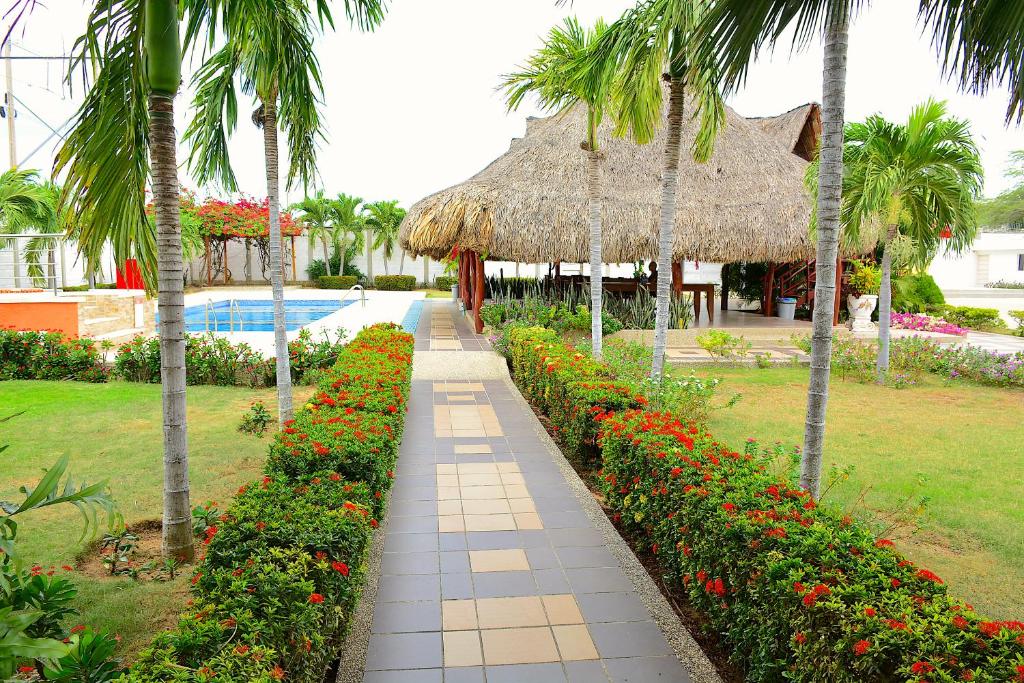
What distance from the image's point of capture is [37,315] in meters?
12.1

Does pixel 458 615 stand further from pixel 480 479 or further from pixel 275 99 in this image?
pixel 275 99

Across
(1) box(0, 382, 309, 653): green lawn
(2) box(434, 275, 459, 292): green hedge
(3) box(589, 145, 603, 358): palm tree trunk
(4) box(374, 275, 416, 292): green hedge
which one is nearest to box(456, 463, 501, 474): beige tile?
(1) box(0, 382, 309, 653): green lawn

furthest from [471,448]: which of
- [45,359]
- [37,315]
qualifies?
[37,315]

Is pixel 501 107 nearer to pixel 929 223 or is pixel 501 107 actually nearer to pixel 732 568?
pixel 929 223

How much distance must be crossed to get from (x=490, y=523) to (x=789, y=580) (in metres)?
2.46

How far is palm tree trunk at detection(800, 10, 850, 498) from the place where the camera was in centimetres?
348

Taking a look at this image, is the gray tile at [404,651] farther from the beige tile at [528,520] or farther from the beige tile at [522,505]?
the beige tile at [522,505]

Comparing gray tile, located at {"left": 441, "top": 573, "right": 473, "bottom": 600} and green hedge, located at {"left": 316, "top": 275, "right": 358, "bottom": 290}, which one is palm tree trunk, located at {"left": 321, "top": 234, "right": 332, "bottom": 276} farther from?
gray tile, located at {"left": 441, "top": 573, "right": 473, "bottom": 600}

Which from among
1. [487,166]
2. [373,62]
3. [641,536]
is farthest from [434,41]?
[487,166]

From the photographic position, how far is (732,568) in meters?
2.91

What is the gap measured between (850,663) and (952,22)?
2.55 metres

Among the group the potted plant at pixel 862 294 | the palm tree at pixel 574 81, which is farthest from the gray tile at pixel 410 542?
the potted plant at pixel 862 294

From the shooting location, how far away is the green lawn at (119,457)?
11.3 ft

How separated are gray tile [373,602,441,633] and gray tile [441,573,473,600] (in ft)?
0.38
